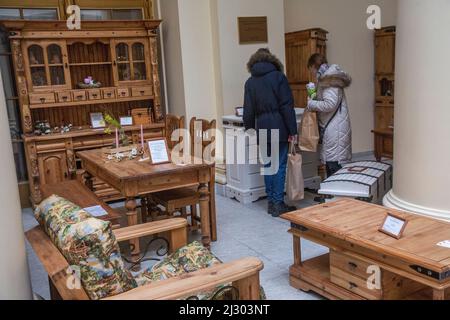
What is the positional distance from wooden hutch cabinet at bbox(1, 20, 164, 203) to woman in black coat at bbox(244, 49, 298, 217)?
1409 millimetres

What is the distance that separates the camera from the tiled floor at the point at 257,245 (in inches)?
120

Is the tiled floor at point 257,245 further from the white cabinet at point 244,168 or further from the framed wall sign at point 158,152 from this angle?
the framed wall sign at point 158,152

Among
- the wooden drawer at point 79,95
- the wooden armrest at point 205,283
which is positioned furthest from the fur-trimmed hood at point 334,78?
the wooden armrest at point 205,283

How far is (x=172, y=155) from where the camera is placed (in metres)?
3.85

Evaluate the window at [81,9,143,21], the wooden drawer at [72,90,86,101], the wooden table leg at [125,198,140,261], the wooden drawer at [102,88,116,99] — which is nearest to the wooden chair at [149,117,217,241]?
the wooden table leg at [125,198,140,261]

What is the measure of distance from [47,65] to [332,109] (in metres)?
2.89

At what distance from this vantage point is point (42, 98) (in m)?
4.80

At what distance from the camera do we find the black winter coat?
13.7 feet

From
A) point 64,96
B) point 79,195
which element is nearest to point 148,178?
point 79,195

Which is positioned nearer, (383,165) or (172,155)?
(172,155)
